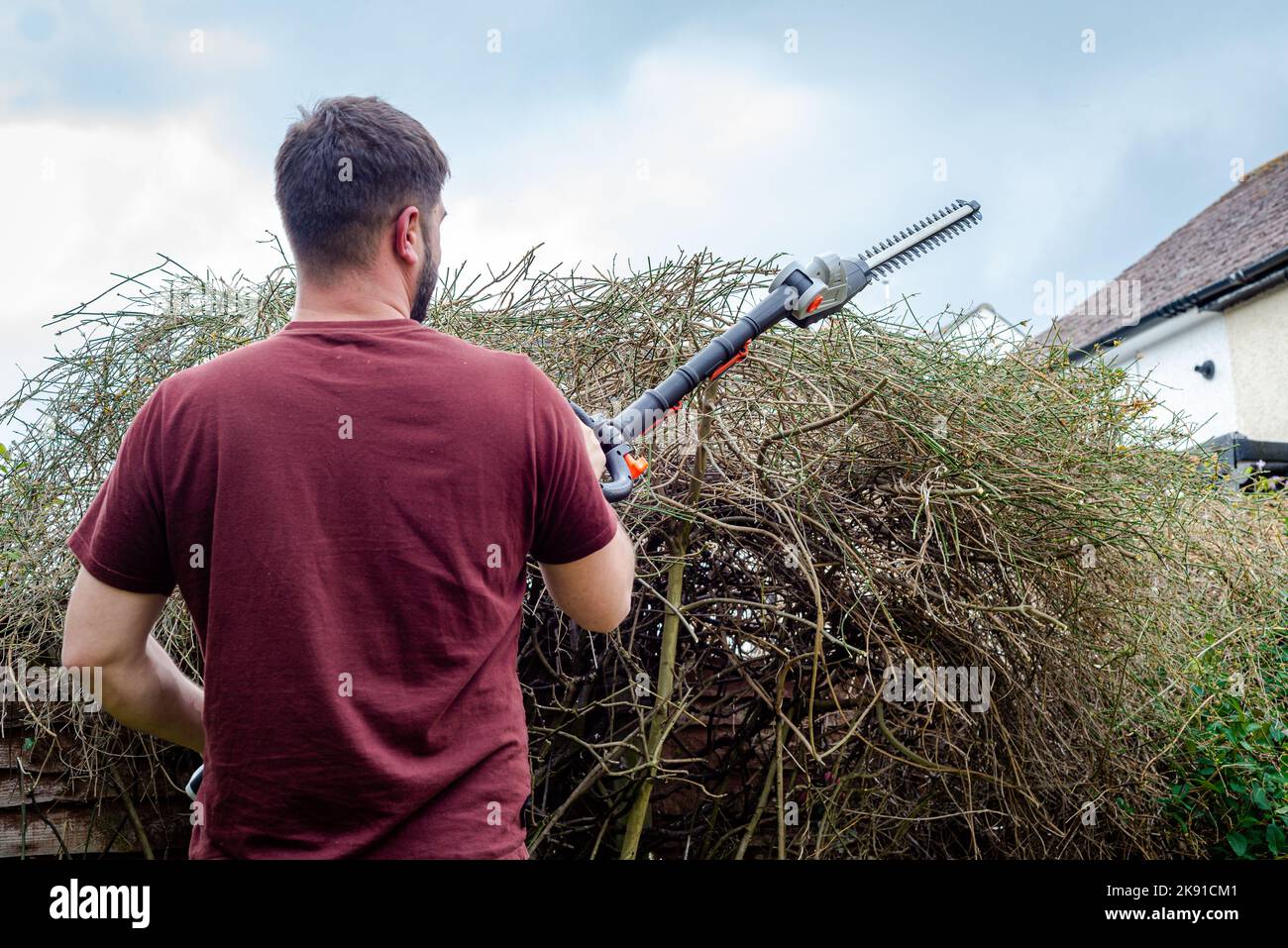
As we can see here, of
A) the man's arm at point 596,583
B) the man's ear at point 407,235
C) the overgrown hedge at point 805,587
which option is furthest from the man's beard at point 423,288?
the overgrown hedge at point 805,587

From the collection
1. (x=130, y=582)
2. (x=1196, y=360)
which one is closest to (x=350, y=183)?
(x=130, y=582)

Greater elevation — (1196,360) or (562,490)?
(1196,360)

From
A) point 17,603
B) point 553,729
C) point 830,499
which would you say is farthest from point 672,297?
point 17,603

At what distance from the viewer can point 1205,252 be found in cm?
1706

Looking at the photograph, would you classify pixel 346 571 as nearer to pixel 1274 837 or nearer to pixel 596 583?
pixel 596 583

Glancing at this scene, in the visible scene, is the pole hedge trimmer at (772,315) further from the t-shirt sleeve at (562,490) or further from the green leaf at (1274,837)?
the green leaf at (1274,837)

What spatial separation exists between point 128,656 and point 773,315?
130 centimetres

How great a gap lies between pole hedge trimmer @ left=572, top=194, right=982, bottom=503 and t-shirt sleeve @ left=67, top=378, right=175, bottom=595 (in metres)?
0.66

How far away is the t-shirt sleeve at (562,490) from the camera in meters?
1.41

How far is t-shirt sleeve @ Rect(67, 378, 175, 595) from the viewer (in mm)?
1380

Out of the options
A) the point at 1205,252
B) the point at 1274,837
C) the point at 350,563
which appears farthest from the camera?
the point at 1205,252

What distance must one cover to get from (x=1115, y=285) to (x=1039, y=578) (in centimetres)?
1916
